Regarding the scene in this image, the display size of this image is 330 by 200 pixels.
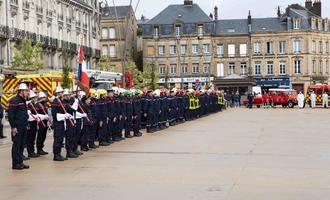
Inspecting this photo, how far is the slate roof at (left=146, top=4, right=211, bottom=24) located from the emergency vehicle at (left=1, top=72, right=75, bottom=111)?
2256 inches

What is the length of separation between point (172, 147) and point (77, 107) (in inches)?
132

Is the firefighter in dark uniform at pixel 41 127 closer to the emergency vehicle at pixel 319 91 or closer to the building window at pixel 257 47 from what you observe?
the emergency vehicle at pixel 319 91

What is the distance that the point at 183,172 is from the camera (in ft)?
42.6

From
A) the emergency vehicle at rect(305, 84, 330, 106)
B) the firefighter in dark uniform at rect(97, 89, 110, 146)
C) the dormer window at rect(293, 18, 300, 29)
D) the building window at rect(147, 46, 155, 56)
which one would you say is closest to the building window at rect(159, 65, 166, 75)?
the building window at rect(147, 46, 155, 56)

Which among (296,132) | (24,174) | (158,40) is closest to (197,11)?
(158,40)

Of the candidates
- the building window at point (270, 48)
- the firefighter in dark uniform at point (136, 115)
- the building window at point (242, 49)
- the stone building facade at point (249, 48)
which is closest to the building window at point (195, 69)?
the stone building facade at point (249, 48)

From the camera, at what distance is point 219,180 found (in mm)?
11867

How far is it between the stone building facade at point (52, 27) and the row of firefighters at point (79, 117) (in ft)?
82.5

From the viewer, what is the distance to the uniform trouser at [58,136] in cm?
1544

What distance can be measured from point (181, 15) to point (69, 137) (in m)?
75.7

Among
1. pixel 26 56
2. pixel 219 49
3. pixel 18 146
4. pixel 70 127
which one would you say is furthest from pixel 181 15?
pixel 18 146

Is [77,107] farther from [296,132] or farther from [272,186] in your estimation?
[296,132]

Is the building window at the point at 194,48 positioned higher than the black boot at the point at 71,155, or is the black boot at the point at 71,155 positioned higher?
the building window at the point at 194,48

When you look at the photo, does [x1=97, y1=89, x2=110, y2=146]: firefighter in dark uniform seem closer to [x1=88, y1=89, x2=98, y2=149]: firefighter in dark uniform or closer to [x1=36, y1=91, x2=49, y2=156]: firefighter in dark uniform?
[x1=88, y1=89, x2=98, y2=149]: firefighter in dark uniform
